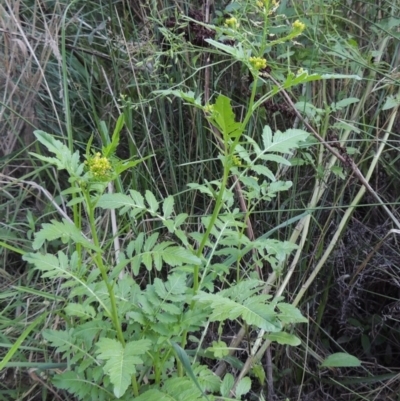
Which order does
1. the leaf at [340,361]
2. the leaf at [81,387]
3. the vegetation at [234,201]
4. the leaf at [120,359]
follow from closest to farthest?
1. the leaf at [120,359]
2. the leaf at [81,387]
3. the vegetation at [234,201]
4. the leaf at [340,361]

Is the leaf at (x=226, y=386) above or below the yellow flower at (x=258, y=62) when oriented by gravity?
below

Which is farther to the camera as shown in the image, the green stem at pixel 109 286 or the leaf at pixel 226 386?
the leaf at pixel 226 386

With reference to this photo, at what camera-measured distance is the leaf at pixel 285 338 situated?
1.10m

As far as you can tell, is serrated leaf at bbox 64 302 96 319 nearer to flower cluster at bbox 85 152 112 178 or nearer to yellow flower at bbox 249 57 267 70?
flower cluster at bbox 85 152 112 178

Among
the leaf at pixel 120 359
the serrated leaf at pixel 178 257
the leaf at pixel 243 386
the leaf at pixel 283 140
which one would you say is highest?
the leaf at pixel 283 140

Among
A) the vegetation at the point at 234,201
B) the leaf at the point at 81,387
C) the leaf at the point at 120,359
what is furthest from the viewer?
the vegetation at the point at 234,201

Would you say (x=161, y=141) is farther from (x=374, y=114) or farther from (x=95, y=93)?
(x=374, y=114)

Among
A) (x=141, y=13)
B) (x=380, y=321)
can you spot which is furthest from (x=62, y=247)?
(x=380, y=321)

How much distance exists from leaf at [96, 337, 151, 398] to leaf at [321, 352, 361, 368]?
1.80 feet

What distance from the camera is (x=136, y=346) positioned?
930mm

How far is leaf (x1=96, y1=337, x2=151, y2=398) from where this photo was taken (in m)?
0.85

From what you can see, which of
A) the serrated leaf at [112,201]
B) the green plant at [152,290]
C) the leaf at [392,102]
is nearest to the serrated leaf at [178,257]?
the green plant at [152,290]

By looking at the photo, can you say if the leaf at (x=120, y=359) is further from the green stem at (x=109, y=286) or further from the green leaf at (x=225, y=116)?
the green leaf at (x=225, y=116)

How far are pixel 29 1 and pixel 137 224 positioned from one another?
0.89 metres
